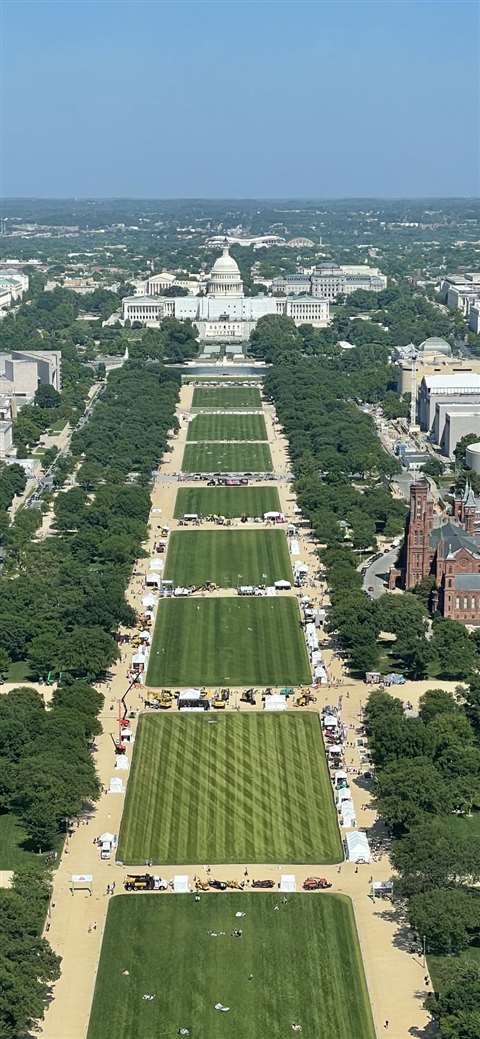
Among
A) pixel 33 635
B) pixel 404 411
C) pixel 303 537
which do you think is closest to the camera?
pixel 33 635

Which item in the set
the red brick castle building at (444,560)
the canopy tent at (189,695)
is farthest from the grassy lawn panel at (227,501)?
the canopy tent at (189,695)

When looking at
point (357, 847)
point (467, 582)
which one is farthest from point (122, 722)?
point (467, 582)

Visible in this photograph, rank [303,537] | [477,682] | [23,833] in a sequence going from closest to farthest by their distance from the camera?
[23,833]
[477,682]
[303,537]

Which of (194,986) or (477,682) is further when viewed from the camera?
(477,682)

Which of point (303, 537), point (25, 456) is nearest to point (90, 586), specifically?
point (303, 537)

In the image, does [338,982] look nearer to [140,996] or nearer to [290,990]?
[290,990]

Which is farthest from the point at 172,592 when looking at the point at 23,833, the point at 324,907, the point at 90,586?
the point at 324,907

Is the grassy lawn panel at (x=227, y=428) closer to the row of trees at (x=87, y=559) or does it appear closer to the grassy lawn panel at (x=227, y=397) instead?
the row of trees at (x=87, y=559)
